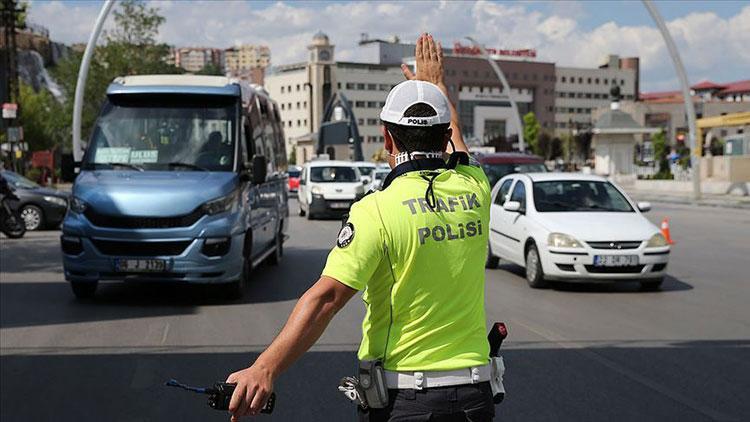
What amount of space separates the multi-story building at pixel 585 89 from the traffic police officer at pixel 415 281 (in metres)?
174

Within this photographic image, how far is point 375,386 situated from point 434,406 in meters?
0.18

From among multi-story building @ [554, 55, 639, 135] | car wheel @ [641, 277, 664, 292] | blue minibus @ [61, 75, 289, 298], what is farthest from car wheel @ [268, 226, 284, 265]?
multi-story building @ [554, 55, 639, 135]

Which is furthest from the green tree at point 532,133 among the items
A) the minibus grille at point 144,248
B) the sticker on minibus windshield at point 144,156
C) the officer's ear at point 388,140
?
the officer's ear at point 388,140

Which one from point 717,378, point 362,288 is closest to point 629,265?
point 717,378

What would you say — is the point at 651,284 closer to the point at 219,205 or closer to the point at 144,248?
the point at 219,205

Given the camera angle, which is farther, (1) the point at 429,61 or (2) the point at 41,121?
(2) the point at 41,121

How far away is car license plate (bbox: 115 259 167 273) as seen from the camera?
10969 millimetres

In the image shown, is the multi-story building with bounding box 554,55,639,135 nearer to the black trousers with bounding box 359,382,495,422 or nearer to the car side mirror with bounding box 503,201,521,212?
the car side mirror with bounding box 503,201,521,212

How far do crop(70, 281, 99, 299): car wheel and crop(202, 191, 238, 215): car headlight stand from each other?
1.77 m

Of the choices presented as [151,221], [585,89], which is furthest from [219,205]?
[585,89]

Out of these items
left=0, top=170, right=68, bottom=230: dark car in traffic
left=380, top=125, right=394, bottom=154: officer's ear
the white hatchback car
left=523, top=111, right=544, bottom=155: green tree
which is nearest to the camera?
left=380, top=125, right=394, bottom=154: officer's ear

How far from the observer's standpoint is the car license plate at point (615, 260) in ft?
39.6

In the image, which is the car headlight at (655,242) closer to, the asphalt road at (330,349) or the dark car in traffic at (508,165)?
the asphalt road at (330,349)

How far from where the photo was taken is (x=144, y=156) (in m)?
12.0
